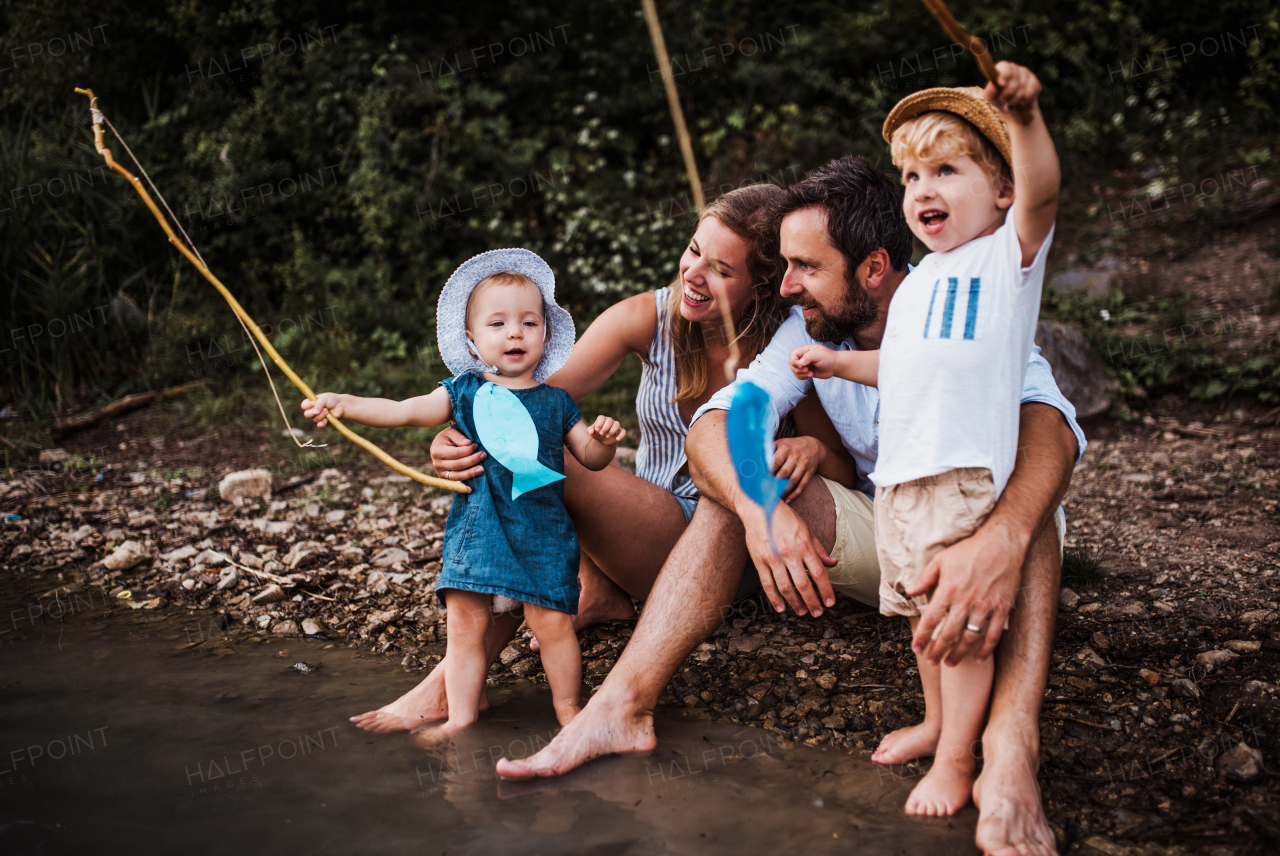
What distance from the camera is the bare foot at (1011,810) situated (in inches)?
64.4

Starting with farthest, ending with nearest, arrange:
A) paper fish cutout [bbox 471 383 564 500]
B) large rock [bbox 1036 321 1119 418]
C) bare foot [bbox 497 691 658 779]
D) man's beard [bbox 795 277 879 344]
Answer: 1. large rock [bbox 1036 321 1119 418]
2. man's beard [bbox 795 277 879 344]
3. paper fish cutout [bbox 471 383 564 500]
4. bare foot [bbox 497 691 658 779]

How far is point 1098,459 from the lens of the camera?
4.38 meters

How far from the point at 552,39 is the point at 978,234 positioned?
665 cm

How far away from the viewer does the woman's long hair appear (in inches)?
102

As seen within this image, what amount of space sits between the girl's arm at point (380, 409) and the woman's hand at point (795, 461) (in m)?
0.89

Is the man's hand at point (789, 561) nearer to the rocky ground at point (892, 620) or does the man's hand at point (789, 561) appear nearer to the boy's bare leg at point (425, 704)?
the rocky ground at point (892, 620)

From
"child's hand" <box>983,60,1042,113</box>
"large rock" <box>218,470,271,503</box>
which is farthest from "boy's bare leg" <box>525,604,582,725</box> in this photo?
"large rock" <box>218,470,271,503</box>

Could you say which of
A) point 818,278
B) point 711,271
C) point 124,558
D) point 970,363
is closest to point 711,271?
point 711,271

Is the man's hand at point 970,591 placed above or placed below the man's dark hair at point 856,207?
below

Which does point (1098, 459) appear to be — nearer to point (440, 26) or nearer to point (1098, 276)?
point (1098, 276)

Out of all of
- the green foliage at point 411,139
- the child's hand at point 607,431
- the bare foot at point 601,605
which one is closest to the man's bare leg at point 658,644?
the child's hand at point 607,431

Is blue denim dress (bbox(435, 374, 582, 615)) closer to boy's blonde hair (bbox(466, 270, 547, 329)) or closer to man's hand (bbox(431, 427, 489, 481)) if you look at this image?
man's hand (bbox(431, 427, 489, 481))

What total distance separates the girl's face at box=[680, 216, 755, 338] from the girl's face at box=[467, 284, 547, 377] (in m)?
0.50

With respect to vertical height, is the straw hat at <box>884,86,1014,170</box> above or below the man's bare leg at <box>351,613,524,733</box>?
above
